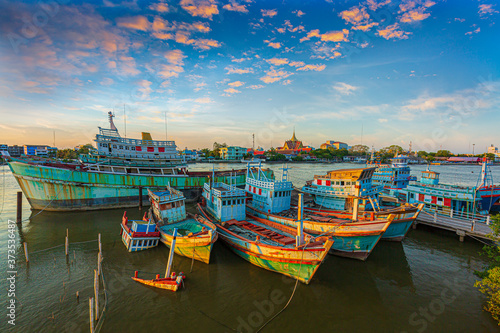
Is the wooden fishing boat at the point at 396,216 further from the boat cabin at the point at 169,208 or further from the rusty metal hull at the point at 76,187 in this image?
the rusty metal hull at the point at 76,187

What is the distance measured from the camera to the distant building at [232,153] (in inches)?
5379

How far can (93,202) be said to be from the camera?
28672 mm

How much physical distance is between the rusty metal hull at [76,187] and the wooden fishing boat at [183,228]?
1309 centimetres

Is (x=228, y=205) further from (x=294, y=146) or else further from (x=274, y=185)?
(x=294, y=146)

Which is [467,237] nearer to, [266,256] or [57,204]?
[266,256]

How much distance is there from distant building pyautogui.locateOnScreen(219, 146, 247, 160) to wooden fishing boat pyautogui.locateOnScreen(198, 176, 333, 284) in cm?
11526

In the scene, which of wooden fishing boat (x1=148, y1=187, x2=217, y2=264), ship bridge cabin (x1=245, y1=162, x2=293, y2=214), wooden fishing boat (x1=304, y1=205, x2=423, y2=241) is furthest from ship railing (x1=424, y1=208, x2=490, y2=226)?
wooden fishing boat (x1=148, y1=187, x2=217, y2=264)

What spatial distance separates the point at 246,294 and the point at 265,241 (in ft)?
12.3

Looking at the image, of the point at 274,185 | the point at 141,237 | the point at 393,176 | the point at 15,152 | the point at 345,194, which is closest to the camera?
the point at 141,237

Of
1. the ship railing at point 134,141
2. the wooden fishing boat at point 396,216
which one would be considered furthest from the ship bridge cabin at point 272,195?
the ship railing at point 134,141

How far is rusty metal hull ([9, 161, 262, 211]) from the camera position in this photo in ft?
87.5

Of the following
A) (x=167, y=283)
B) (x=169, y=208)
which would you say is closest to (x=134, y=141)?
(x=169, y=208)

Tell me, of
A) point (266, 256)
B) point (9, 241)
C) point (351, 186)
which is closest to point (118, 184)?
point (9, 241)

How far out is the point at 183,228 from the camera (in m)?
18.3
